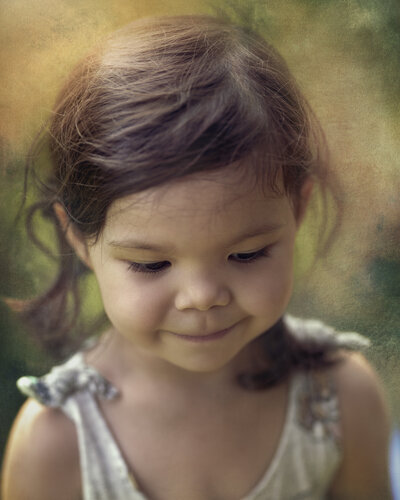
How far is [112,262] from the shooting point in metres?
0.65

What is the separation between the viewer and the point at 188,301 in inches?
24.7

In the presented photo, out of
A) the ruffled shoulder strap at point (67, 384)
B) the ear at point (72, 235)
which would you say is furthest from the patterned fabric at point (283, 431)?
the ear at point (72, 235)

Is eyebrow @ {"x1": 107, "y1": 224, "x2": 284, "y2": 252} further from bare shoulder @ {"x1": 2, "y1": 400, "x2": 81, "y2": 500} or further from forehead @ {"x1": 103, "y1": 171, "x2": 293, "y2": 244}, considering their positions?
bare shoulder @ {"x1": 2, "y1": 400, "x2": 81, "y2": 500}

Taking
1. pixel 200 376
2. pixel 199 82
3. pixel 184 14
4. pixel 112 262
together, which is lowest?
pixel 200 376

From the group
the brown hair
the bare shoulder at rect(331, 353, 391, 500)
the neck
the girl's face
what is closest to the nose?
the girl's face

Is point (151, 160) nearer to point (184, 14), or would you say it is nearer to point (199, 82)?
point (199, 82)

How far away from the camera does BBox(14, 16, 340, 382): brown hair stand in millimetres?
589

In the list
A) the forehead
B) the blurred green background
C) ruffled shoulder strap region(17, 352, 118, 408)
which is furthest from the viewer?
ruffled shoulder strap region(17, 352, 118, 408)

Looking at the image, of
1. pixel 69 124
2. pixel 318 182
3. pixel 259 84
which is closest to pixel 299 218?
pixel 318 182

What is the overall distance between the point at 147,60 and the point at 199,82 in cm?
6

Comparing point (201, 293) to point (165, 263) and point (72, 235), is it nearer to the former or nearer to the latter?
point (165, 263)

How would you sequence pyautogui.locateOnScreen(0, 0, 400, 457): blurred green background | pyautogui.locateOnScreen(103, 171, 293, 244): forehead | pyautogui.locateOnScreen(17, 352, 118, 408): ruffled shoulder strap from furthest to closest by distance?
pyautogui.locateOnScreen(17, 352, 118, 408): ruffled shoulder strap, pyautogui.locateOnScreen(0, 0, 400, 457): blurred green background, pyautogui.locateOnScreen(103, 171, 293, 244): forehead

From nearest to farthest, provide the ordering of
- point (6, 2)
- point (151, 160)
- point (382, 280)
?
1. point (151, 160)
2. point (6, 2)
3. point (382, 280)

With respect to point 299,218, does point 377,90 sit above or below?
above
